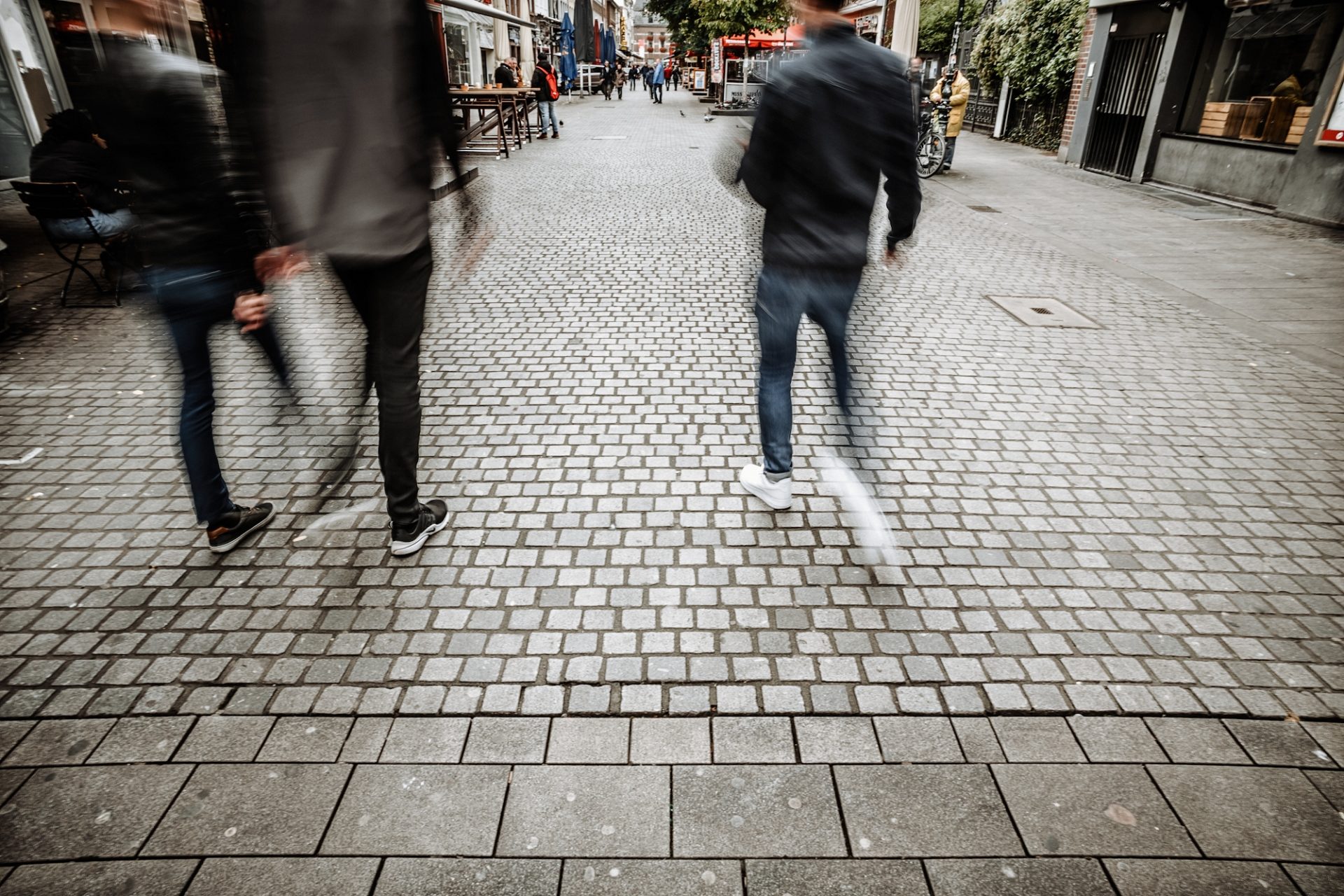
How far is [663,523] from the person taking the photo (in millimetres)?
3383

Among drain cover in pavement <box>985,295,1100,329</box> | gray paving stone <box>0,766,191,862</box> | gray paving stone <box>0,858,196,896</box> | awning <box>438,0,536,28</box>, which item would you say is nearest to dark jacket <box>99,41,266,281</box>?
gray paving stone <box>0,766,191,862</box>

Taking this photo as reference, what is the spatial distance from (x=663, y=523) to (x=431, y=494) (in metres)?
1.14

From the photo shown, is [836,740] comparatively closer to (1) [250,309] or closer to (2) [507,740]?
(2) [507,740]

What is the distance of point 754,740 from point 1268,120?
13775 millimetres

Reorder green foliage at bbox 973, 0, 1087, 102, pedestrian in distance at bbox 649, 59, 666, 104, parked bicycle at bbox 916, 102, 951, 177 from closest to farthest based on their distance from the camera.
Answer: parked bicycle at bbox 916, 102, 951, 177 < green foliage at bbox 973, 0, 1087, 102 < pedestrian in distance at bbox 649, 59, 666, 104

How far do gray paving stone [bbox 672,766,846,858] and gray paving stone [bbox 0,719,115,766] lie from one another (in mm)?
1803

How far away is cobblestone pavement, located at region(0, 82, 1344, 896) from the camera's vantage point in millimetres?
2016

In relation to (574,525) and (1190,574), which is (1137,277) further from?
(574,525)

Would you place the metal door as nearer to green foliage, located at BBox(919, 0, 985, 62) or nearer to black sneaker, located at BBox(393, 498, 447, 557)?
black sneaker, located at BBox(393, 498, 447, 557)

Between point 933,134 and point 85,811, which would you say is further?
point 933,134

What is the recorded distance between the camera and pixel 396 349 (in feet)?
9.14

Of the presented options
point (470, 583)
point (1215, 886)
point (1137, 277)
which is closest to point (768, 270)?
point (470, 583)

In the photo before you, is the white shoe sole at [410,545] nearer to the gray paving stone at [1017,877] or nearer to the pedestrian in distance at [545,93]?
the gray paving stone at [1017,877]

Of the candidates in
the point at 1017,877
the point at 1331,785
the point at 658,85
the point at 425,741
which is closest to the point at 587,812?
the point at 425,741
